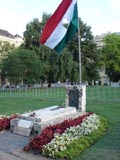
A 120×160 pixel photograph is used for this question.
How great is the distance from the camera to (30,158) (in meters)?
6.29

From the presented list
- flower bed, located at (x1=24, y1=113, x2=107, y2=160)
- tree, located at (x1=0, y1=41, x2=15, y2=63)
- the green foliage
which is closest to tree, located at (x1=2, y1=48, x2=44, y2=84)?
tree, located at (x1=0, y1=41, x2=15, y2=63)

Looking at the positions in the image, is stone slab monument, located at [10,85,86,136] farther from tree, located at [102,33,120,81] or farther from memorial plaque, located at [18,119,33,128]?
tree, located at [102,33,120,81]

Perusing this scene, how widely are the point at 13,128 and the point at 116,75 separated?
53175 millimetres

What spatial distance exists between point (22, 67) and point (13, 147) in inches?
1017

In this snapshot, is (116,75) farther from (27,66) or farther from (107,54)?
(27,66)

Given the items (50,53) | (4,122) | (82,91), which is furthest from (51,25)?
(50,53)

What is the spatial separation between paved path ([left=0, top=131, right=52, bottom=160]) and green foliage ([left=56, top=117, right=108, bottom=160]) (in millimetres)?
475

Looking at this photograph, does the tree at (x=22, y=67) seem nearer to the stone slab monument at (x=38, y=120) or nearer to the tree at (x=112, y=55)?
the stone slab monument at (x=38, y=120)

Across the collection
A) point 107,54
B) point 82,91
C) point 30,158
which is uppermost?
point 107,54

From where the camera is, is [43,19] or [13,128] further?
[43,19]

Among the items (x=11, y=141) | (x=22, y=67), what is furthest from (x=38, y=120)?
(x=22, y=67)

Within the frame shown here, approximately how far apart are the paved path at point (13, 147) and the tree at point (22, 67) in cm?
2442

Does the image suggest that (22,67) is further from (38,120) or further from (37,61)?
(38,120)

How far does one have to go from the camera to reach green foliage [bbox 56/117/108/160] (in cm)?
629
